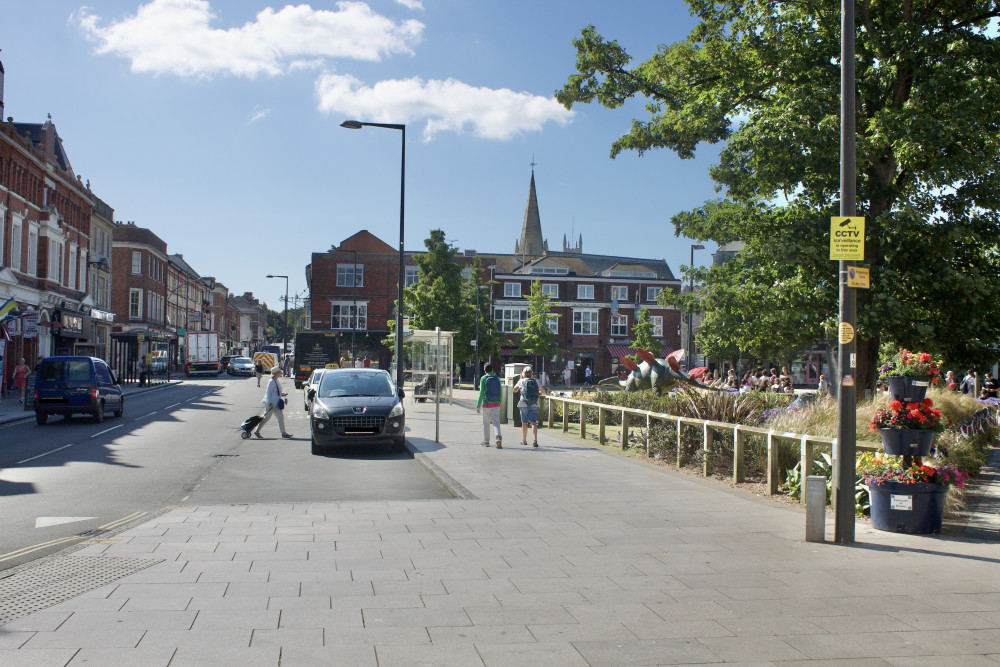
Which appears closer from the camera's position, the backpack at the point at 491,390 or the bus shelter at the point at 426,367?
the backpack at the point at 491,390

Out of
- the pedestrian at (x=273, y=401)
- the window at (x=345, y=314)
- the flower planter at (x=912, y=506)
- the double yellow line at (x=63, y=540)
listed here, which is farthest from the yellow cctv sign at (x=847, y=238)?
the window at (x=345, y=314)

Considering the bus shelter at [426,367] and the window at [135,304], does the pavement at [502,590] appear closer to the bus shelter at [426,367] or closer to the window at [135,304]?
the bus shelter at [426,367]

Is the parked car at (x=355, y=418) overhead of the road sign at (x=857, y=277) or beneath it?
beneath

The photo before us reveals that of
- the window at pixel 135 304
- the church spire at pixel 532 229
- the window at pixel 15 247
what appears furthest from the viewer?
the church spire at pixel 532 229

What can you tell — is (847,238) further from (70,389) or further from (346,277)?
(346,277)

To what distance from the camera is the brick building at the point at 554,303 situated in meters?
68.0

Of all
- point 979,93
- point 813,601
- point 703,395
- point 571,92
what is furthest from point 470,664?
point 571,92

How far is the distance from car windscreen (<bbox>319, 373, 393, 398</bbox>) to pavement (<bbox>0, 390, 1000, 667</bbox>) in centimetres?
724

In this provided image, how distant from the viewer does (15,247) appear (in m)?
36.4

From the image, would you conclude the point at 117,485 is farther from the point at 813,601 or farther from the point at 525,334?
the point at 525,334

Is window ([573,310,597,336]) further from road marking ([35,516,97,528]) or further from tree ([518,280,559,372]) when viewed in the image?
road marking ([35,516,97,528])

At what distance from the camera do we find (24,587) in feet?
18.5

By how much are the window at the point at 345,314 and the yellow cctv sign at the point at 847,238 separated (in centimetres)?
6190

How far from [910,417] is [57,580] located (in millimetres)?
7321
